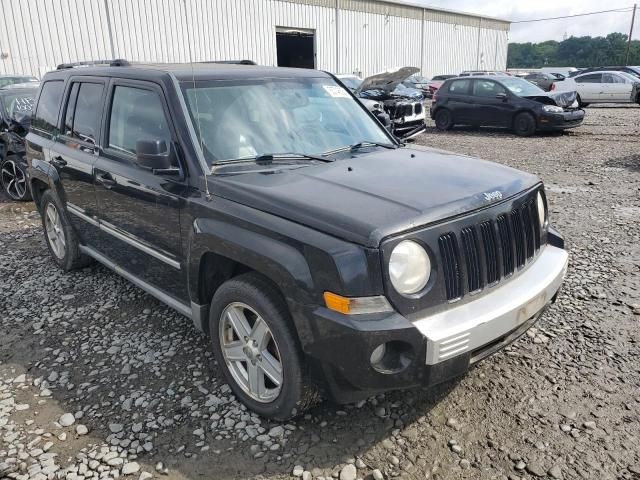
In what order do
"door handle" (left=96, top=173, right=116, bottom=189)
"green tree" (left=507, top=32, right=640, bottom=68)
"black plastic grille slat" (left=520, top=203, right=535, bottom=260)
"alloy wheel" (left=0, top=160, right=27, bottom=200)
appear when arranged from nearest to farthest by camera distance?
"black plastic grille slat" (left=520, top=203, right=535, bottom=260) < "door handle" (left=96, top=173, right=116, bottom=189) < "alloy wheel" (left=0, top=160, right=27, bottom=200) < "green tree" (left=507, top=32, right=640, bottom=68)

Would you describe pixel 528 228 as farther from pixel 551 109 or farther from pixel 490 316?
pixel 551 109

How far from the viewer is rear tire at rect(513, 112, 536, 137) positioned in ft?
46.0

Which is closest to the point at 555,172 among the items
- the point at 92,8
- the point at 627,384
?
the point at 627,384

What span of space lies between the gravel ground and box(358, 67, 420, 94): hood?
8.11 metres

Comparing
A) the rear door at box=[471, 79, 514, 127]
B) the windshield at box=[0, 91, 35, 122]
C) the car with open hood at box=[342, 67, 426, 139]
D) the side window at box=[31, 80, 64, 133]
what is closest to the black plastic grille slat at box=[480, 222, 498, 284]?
the side window at box=[31, 80, 64, 133]

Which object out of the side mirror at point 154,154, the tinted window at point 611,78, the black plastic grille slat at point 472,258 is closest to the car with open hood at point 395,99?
the side mirror at point 154,154

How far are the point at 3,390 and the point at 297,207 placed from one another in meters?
2.36

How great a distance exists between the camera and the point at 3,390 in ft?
10.9

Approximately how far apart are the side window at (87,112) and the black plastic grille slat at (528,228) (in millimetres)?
3160

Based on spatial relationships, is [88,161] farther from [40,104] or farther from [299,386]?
[299,386]

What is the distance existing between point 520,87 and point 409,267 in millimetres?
14118

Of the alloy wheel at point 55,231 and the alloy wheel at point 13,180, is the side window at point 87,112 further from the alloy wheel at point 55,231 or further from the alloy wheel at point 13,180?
the alloy wheel at point 13,180

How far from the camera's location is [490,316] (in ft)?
8.16

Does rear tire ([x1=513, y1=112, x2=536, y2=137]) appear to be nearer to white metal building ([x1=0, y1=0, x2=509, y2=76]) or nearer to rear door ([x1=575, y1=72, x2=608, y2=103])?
white metal building ([x1=0, y1=0, x2=509, y2=76])
